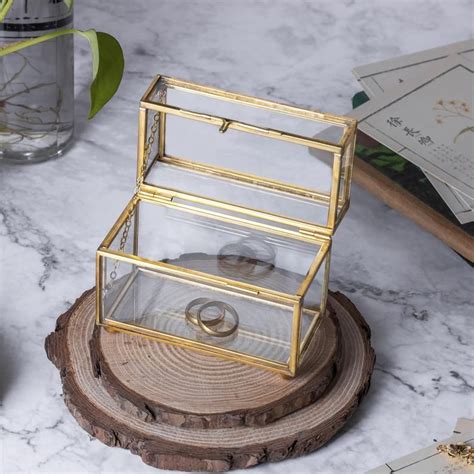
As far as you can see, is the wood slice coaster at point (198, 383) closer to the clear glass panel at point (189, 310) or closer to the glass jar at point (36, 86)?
the clear glass panel at point (189, 310)

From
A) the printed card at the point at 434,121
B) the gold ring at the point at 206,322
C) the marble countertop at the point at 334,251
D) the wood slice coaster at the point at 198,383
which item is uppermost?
the printed card at the point at 434,121

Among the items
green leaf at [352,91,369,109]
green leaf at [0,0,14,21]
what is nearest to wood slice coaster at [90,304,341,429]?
green leaf at [0,0,14,21]

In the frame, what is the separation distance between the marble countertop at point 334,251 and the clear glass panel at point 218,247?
0.56ft

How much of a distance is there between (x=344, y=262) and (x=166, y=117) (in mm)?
321

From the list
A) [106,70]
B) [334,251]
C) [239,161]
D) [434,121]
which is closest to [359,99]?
[434,121]

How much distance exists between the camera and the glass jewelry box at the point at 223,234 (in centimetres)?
133

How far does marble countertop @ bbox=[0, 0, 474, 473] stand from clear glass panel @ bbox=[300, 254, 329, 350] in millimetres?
110

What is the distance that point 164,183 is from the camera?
4.69 feet

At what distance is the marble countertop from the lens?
53.9 inches

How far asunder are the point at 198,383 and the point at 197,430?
0.18 feet

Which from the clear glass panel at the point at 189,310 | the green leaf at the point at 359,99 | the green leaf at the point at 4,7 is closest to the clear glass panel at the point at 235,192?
the clear glass panel at the point at 189,310

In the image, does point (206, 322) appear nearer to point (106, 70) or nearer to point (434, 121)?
point (106, 70)

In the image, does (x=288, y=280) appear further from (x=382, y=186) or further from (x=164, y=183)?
(x=382, y=186)

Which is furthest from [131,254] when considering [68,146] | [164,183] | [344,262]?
[68,146]
